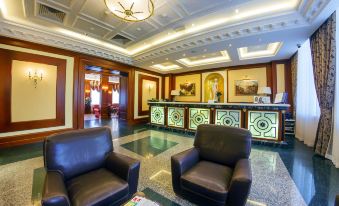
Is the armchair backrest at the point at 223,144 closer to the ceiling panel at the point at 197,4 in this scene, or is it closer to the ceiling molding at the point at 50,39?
the ceiling panel at the point at 197,4

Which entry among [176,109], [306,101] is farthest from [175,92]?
[306,101]

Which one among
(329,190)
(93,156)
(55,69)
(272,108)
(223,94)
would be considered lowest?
(329,190)

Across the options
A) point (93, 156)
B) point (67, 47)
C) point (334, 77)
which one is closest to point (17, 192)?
point (93, 156)

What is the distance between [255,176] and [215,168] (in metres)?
1.14

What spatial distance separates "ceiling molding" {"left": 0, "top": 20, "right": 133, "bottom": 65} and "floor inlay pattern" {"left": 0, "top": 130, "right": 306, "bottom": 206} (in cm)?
342

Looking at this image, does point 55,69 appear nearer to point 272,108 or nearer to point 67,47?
point 67,47

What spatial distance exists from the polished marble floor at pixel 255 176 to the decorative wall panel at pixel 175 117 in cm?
198

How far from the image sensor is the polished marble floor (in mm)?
1989

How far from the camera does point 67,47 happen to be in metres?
5.00

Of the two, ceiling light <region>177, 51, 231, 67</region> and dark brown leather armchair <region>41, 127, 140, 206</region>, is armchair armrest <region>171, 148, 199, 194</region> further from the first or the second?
ceiling light <region>177, 51, 231, 67</region>

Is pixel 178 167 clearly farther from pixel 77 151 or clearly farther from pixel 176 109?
pixel 176 109

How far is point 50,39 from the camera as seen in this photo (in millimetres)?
4441

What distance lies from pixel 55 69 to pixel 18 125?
6.60ft

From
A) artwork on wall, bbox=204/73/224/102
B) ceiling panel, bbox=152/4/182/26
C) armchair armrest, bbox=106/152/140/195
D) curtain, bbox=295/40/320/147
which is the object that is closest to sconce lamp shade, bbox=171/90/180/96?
artwork on wall, bbox=204/73/224/102
